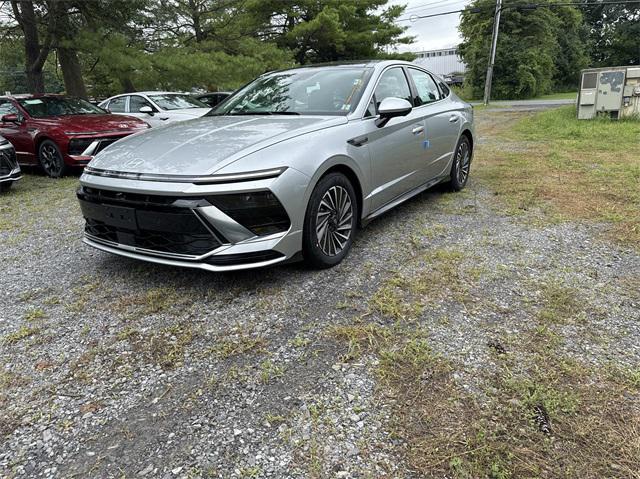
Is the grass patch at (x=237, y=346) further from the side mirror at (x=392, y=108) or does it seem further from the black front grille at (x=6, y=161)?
the black front grille at (x=6, y=161)

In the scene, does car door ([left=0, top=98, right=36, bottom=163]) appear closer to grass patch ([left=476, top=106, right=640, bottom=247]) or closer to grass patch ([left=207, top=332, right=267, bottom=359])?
grass patch ([left=207, top=332, right=267, bottom=359])

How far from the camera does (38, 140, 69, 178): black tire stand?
7211mm

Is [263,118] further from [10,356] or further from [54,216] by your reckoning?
[54,216]

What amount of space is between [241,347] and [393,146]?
222cm

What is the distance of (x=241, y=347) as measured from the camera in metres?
2.44

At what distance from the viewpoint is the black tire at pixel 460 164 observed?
17.6ft

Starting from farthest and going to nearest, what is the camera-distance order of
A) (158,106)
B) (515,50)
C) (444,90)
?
1. (515,50)
2. (158,106)
3. (444,90)

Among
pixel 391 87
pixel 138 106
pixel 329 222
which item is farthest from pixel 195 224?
pixel 138 106

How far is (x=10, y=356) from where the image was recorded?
244 cm

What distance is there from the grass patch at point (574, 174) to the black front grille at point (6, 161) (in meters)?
6.21

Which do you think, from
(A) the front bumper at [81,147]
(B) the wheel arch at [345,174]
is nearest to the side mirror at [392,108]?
(B) the wheel arch at [345,174]

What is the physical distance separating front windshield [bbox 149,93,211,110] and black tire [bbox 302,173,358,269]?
7358 millimetres

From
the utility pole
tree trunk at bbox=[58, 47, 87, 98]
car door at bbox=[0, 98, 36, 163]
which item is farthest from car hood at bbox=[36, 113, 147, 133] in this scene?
the utility pole

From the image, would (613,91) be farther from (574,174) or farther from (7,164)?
(7,164)
